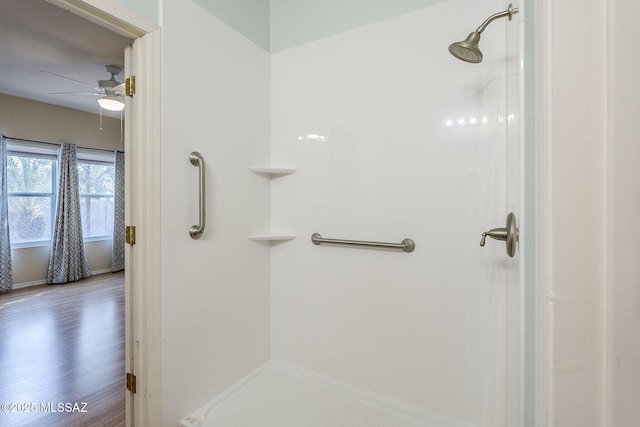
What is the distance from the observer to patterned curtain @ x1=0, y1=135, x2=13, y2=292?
3744mm

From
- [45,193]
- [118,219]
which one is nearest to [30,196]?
[45,193]

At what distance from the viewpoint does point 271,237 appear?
1.78m

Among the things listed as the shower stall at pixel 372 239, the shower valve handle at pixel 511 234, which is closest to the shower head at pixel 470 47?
the shower stall at pixel 372 239

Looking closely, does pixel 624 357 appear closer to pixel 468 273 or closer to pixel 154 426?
pixel 468 273

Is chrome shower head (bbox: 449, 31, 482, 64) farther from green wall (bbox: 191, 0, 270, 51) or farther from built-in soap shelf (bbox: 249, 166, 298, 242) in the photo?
green wall (bbox: 191, 0, 270, 51)

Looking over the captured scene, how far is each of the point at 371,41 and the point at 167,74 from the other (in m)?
1.07

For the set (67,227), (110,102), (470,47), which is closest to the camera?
(470,47)

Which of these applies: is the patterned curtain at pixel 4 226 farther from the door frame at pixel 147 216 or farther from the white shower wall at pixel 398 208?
the white shower wall at pixel 398 208

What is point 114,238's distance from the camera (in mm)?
4930

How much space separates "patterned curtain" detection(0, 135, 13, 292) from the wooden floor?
21 cm

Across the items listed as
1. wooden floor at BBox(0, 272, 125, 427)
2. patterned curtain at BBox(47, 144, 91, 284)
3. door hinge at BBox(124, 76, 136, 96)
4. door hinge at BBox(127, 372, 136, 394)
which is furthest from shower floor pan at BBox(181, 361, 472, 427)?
patterned curtain at BBox(47, 144, 91, 284)

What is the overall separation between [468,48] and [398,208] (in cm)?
76

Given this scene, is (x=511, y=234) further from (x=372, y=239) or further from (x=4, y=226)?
(x=4, y=226)

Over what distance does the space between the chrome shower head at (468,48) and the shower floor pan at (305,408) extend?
1.67m
